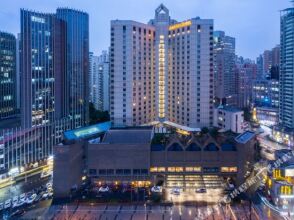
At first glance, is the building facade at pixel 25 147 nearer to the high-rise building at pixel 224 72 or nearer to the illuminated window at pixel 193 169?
the illuminated window at pixel 193 169

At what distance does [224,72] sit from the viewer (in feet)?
373

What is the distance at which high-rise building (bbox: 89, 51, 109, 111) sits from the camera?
4178 inches

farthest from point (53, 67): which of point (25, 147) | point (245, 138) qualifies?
point (245, 138)

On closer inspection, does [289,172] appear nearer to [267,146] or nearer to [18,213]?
[267,146]

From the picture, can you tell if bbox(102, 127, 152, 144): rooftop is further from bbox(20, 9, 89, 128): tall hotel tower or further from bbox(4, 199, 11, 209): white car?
bbox(4, 199, 11, 209): white car

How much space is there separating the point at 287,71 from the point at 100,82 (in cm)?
5978

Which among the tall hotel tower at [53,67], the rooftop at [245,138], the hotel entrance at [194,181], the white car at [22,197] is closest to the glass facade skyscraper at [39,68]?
the tall hotel tower at [53,67]

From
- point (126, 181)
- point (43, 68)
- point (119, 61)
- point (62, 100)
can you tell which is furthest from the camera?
point (119, 61)

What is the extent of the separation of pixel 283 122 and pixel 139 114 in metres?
31.7

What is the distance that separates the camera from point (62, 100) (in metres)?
63.2

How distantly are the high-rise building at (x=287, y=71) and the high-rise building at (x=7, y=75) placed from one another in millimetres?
62531

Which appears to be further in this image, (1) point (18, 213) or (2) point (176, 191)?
(2) point (176, 191)

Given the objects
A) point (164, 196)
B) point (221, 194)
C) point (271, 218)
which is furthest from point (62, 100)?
point (271, 218)

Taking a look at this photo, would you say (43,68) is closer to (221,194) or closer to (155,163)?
(155,163)
